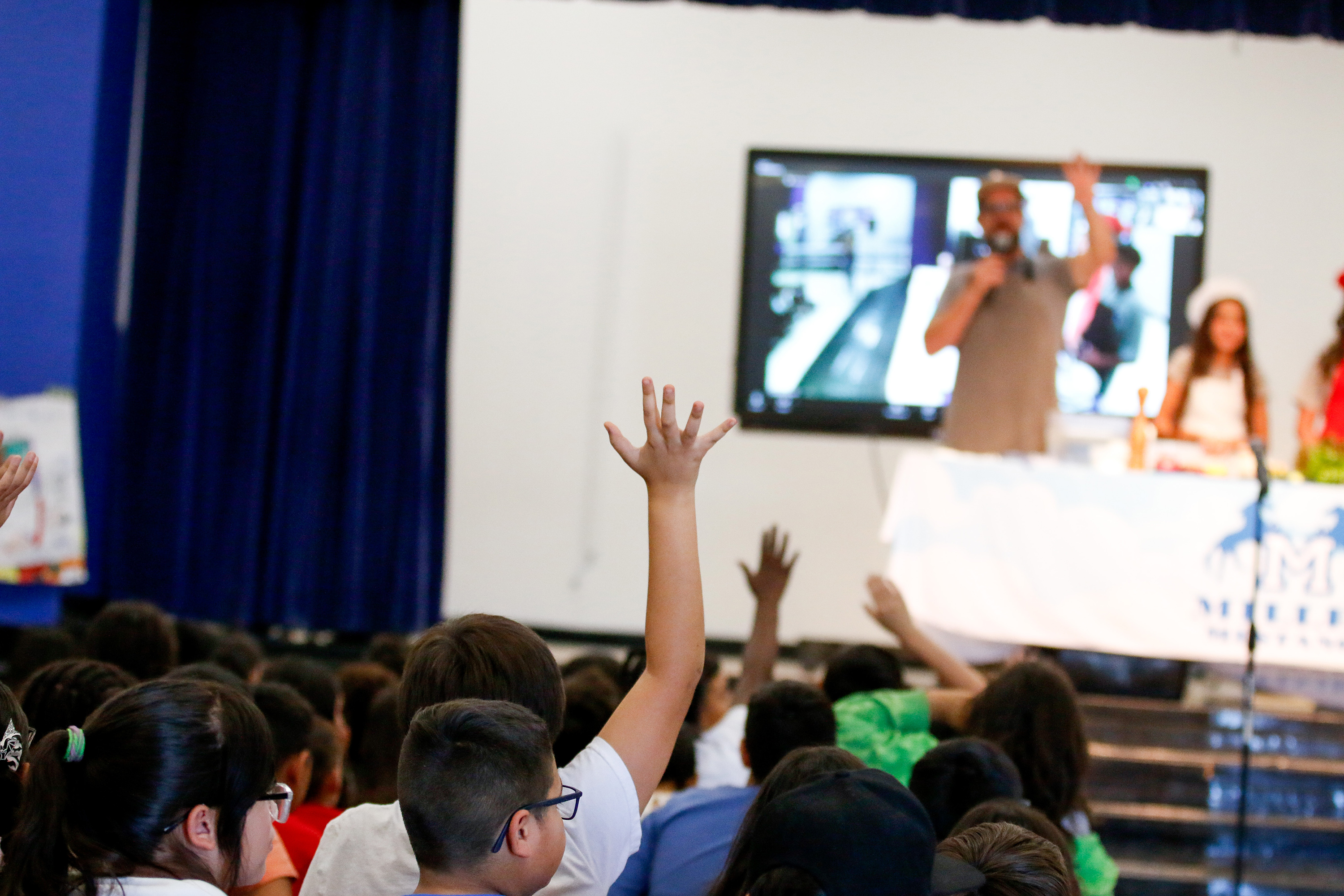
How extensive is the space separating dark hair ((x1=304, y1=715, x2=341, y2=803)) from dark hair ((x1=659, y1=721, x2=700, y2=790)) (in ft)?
1.96

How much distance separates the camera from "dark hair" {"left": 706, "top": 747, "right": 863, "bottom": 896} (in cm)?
123

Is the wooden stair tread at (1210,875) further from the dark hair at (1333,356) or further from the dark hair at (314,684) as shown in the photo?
the dark hair at (314,684)

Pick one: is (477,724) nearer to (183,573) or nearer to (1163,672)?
(1163,672)

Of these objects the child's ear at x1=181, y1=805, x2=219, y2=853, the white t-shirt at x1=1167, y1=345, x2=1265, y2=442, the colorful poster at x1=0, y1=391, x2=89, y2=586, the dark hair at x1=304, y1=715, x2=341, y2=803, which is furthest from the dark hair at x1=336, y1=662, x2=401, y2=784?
the white t-shirt at x1=1167, y1=345, x2=1265, y2=442

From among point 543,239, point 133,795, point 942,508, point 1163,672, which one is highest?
point 543,239

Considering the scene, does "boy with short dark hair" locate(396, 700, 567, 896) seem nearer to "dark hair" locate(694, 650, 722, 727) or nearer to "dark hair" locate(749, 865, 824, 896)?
"dark hair" locate(749, 865, 824, 896)

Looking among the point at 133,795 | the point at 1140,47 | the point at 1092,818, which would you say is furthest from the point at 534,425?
the point at 133,795

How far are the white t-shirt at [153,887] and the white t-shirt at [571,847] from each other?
0.64 ft

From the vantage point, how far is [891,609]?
2.67 m

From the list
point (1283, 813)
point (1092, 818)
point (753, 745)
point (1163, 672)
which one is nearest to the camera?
point (753, 745)

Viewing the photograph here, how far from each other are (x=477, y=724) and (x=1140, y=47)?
545 centimetres

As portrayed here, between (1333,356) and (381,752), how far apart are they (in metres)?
3.32

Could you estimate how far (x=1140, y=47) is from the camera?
5.67 meters

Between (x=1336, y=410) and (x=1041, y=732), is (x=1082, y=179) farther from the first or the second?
(x=1041, y=732)
